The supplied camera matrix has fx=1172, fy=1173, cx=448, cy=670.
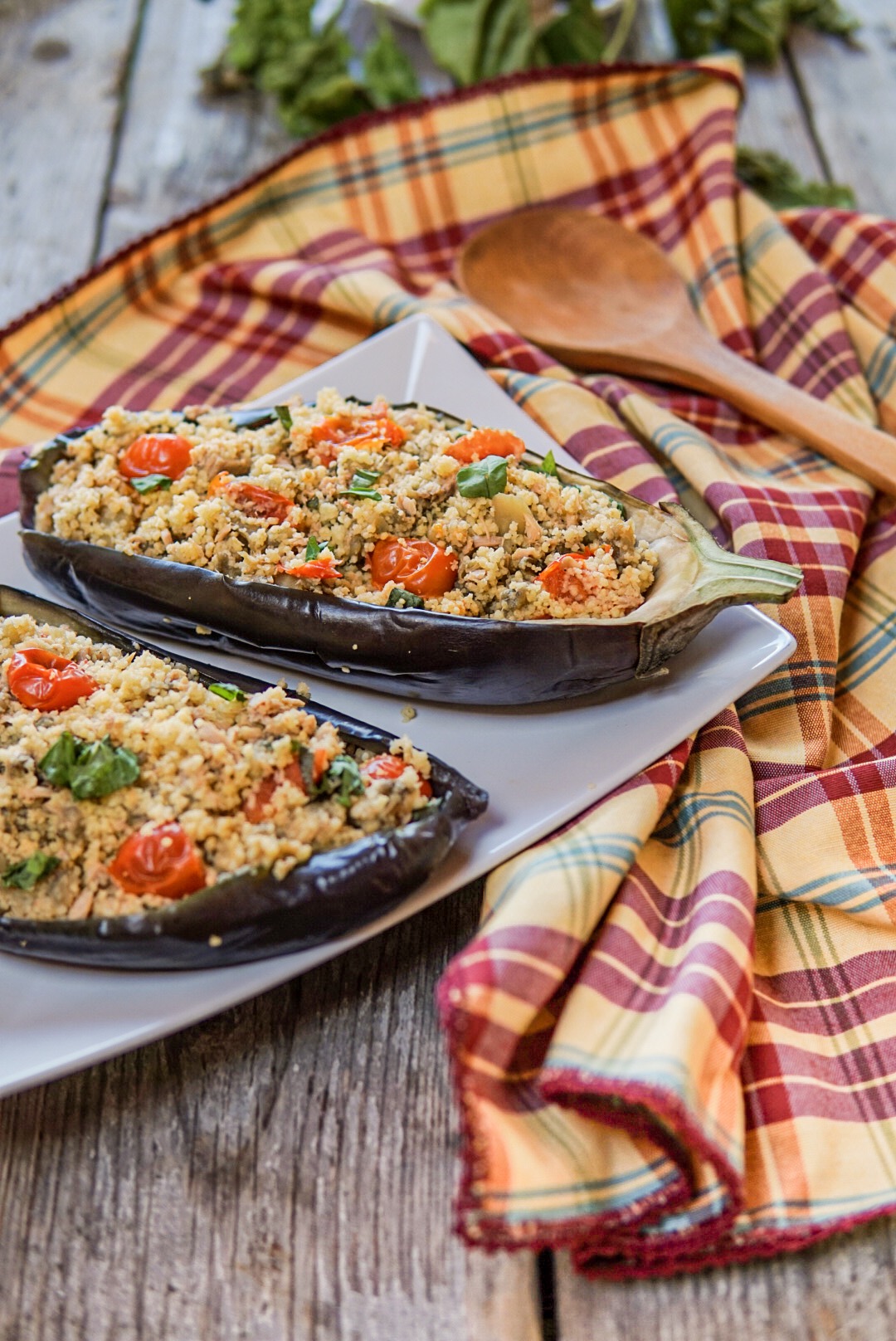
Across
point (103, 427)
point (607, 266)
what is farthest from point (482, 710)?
point (607, 266)

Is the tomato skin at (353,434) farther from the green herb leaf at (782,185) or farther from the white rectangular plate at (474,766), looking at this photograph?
the green herb leaf at (782,185)

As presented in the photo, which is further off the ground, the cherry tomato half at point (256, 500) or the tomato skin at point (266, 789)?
the cherry tomato half at point (256, 500)

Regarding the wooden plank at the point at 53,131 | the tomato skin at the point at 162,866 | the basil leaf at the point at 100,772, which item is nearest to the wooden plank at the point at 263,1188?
the tomato skin at the point at 162,866

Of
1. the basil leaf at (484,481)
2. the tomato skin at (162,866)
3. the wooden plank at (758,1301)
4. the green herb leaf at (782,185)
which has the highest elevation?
the green herb leaf at (782,185)

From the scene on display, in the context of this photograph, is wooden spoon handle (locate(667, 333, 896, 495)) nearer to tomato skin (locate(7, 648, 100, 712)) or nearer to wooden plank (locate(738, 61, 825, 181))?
wooden plank (locate(738, 61, 825, 181))

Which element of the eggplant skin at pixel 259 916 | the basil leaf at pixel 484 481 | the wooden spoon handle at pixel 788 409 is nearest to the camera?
the eggplant skin at pixel 259 916

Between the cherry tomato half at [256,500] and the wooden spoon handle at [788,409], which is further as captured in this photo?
the wooden spoon handle at [788,409]

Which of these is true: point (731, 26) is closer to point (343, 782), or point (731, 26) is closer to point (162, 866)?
point (343, 782)

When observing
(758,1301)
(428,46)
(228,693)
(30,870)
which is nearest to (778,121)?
(428,46)
